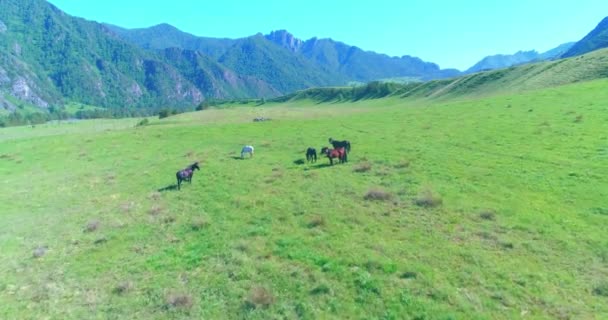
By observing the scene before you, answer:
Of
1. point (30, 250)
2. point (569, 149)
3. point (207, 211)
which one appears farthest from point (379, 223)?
point (569, 149)

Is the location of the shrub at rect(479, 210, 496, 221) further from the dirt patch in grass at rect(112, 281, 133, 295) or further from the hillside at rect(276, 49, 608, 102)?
the hillside at rect(276, 49, 608, 102)

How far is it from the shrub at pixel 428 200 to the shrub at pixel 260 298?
10441mm

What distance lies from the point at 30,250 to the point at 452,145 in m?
31.5

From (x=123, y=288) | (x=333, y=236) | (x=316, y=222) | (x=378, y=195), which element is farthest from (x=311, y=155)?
(x=123, y=288)

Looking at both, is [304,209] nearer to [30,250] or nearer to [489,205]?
[489,205]

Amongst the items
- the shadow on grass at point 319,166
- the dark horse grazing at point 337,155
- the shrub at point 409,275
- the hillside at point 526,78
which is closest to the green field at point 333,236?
the shrub at point 409,275

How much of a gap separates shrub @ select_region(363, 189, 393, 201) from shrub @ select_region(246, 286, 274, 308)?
10193 mm

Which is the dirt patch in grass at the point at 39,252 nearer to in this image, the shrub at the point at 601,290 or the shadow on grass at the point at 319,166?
the shadow on grass at the point at 319,166

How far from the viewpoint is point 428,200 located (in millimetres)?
20906

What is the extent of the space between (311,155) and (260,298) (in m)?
21.4

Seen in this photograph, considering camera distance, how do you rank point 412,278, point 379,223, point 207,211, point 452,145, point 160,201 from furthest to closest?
1. point 452,145
2. point 160,201
3. point 207,211
4. point 379,223
5. point 412,278

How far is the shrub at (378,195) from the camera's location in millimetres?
22312

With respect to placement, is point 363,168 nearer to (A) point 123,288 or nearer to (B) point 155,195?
(B) point 155,195

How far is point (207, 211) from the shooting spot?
76.2 feet
